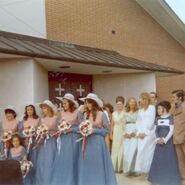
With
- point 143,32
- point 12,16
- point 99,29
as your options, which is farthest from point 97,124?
point 143,32

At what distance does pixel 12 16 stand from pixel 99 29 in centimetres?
398

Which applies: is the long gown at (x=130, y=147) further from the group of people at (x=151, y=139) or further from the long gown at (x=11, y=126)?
the long gown at (x=11, y=126)

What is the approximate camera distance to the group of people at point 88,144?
21.6 feet

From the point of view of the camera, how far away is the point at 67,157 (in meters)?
6.69

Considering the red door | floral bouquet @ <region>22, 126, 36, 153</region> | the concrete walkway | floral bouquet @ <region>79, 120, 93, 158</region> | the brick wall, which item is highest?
the brick wall

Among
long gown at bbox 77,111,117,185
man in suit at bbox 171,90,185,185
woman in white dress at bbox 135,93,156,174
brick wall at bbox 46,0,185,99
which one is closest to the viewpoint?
long gown at bbox 77,111,117,185

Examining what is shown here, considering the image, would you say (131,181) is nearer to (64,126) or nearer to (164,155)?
(164,155)

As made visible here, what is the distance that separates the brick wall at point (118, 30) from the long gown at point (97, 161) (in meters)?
6.71

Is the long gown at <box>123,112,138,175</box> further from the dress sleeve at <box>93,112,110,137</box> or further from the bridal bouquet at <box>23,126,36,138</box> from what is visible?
the bridal bouquet at <box>23,126,36,138</box>

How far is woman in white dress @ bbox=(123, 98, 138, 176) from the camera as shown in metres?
8.33

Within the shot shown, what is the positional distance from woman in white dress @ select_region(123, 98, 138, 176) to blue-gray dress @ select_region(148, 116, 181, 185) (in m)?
0.95

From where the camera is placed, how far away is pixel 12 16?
39.0 feet

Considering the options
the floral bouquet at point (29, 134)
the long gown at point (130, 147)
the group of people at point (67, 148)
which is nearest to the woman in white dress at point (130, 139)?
the long gown at point (130, 147)

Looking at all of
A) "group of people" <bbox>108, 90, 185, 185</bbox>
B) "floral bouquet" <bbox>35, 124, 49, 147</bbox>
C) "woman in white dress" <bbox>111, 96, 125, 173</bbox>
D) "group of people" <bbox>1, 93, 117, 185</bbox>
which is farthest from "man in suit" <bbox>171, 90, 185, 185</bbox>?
"floral bouquet" <bbox>35, 124, 49, 147</bbox>
